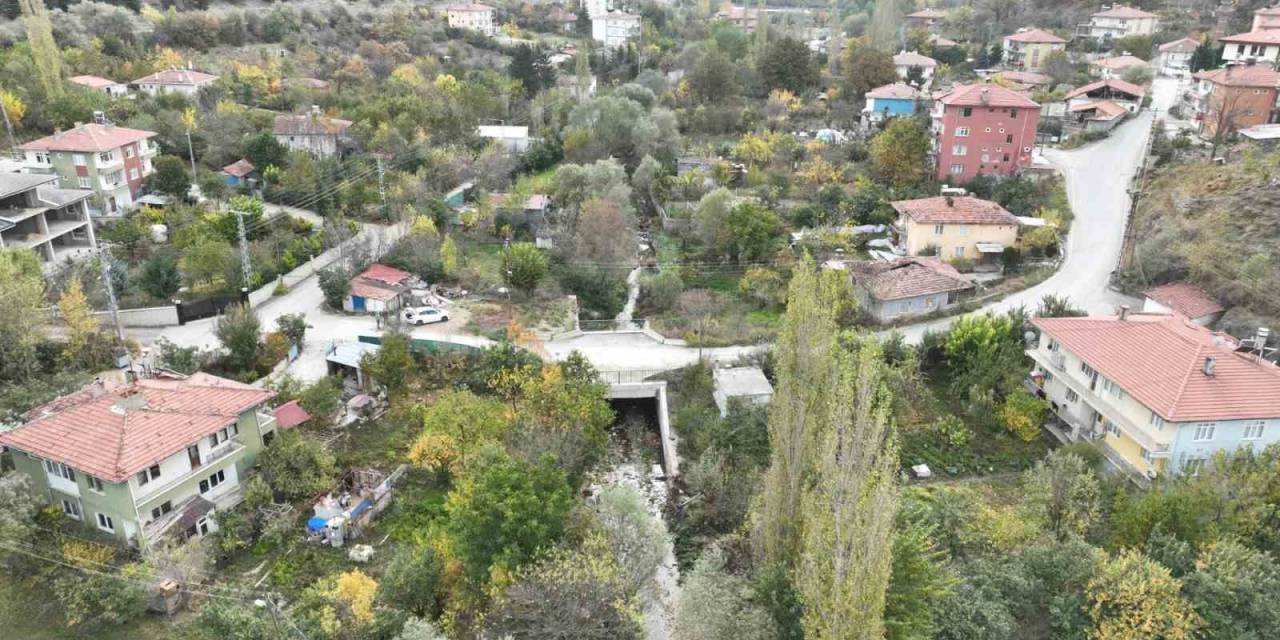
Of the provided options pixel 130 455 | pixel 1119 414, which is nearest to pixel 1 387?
pixel 130 455

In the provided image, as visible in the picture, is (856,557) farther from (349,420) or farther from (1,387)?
(1,387)

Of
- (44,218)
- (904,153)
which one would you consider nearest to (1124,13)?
(904,153)

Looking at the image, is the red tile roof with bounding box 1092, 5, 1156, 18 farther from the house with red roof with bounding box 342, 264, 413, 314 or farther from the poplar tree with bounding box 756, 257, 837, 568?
the poplar tree with bounding box 756, 257, 837, 568

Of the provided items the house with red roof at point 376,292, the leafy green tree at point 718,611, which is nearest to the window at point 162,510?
the leafy green tree at point 718,611

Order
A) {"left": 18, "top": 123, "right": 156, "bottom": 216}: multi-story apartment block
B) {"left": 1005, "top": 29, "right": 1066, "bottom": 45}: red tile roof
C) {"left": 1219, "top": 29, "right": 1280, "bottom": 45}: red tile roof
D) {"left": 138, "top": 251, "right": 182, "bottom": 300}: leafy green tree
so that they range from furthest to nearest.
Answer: {"left": 1005, "top": 29, "right": 1066, "bottom": 45}: red tile roof
{"left": 1219, "top": 29, "right": 1280, "bottom": 45}: red tile roof
{"left": 18, "top": 123, "right": 156, "bottom": 216}: multi-story apartment block
{"left": 138, "top": 251, "right": 182, "bottom": 300}: leafy green tree

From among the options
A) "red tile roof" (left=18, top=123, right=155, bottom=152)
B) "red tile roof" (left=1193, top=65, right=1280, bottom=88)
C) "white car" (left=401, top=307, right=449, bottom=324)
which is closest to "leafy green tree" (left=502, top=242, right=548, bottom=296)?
"white car" (left=401, top=307, right=449, bottom=324)

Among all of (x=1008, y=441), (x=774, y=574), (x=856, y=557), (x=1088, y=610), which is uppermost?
(x=856, y=557)

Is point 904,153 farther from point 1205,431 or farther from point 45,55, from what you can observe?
point 45,55
